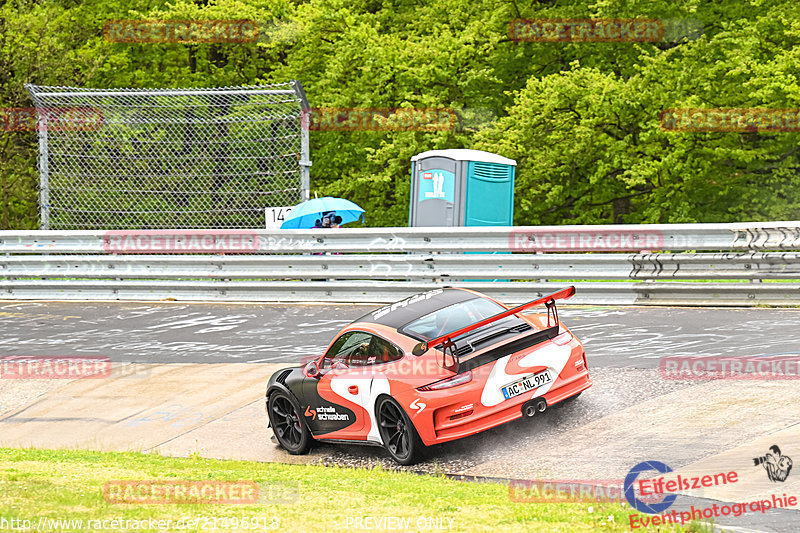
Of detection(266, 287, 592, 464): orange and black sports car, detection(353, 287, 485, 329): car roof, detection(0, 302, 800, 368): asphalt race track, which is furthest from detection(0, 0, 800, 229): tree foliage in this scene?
detection(266, 287, 592, 464): orange and black sports car

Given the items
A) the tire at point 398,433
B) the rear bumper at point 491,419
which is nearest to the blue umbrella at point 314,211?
the tire at point 398,433

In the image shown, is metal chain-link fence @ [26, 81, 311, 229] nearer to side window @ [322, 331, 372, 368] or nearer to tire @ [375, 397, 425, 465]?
side window @ [322, 331, 372, 368]

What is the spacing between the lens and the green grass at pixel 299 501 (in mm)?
5793

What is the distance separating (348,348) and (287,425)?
1008 millimetres

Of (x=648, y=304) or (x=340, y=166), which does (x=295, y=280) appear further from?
(x=340, y=166)

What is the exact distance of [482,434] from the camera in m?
8.94

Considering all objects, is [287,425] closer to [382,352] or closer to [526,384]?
[382,352]

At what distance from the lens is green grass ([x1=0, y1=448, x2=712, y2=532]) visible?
579 cm

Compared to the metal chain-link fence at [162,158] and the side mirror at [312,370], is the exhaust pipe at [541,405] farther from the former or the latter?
the metal chain-link fence at [162,158]

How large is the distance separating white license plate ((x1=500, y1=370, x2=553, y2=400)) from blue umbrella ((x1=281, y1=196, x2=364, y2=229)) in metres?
9.15

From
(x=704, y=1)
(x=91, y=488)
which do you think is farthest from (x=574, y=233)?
(x=704, y=1)

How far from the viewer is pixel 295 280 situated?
56.8 ft

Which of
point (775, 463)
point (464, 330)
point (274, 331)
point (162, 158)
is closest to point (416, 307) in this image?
point (464, 330)

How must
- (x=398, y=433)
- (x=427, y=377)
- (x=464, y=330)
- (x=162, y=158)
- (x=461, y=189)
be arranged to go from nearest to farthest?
(x=464, y=330), (x=427, y=377), (x=398, y=433), (x=461, y=189), (x=162, y=158)
